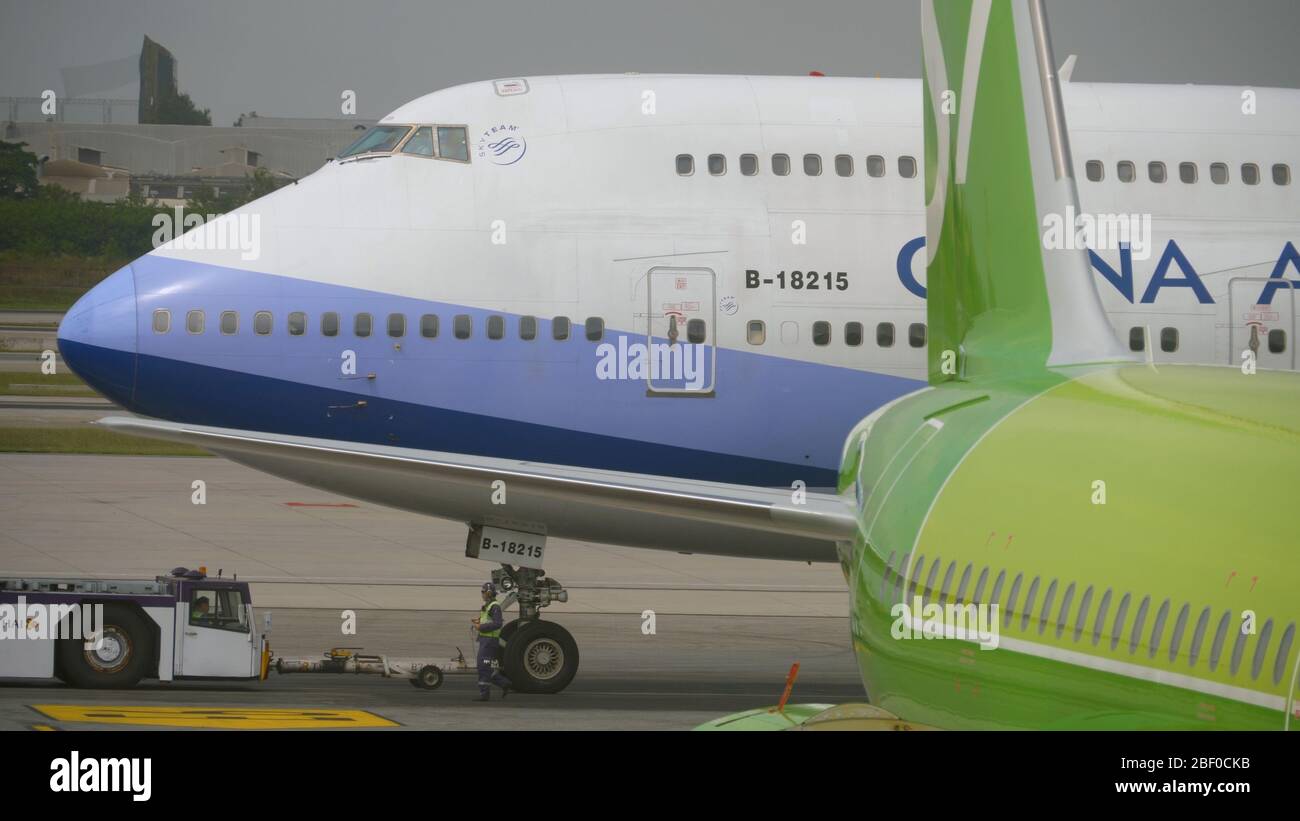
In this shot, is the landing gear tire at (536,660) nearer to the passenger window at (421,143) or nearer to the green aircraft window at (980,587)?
the passenger window at (421,143)

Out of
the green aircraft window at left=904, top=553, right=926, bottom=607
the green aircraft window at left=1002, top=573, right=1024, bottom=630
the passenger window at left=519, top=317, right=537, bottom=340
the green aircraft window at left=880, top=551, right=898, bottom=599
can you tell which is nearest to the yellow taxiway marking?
the passenger window at left=519, top=317, right=537, bottom=340

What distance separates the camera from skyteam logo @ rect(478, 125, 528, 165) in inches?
682

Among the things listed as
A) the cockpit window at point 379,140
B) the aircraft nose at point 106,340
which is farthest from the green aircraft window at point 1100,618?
the cockpit window at point 379,140

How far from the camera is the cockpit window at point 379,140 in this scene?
58.0 ft

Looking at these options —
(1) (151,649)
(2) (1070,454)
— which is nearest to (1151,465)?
(2) (1070,454)

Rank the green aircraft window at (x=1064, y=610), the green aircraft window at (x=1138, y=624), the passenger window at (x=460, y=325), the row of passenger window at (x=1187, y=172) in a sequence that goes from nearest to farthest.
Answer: the green aircraft window at (x=1138, y=624)
the green aircraft window at (x=1064, y=610)
the passenger window at (x=460, y=325)
the row of passenger window at (x=1187, y=172)

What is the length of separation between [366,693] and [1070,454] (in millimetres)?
13118

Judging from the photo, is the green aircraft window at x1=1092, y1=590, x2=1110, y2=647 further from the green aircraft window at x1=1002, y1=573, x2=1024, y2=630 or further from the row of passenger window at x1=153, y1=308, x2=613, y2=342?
the row of passenger window at x1=153, y1=308, x2=613, y2=342

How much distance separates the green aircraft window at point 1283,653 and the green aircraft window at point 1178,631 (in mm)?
486

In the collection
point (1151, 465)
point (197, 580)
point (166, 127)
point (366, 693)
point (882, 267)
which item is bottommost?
point (366, 693)

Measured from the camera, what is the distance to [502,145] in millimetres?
17359

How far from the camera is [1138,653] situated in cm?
591

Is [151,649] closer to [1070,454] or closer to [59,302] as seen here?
[1070,454]

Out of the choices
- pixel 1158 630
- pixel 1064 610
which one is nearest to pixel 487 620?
pixel 1064 610
